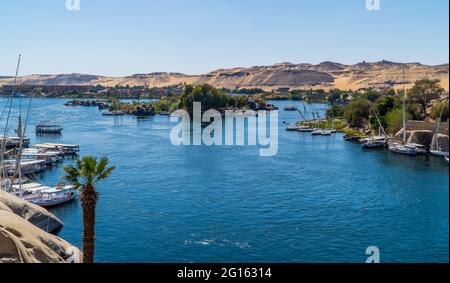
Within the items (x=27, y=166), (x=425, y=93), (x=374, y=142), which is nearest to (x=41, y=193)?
(x=27, y=166)

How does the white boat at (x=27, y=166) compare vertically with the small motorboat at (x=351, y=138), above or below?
below

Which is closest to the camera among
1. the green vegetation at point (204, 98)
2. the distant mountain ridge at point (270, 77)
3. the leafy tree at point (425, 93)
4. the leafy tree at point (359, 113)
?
the leafy tree at point (425, 93)

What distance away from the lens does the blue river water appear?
13.2 meters

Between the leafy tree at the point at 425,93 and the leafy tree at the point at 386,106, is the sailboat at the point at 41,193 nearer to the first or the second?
the leafy tree at the point at 425,93

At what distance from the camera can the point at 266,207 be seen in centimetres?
1719

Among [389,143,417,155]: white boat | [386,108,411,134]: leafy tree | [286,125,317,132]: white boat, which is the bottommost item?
[389,143,417,155]: white boat

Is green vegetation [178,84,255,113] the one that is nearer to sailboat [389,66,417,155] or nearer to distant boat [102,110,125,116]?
distant boat [102,110,125,116]

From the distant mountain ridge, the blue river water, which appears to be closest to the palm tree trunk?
the blue river water

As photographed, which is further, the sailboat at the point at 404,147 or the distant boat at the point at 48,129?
the distant boat at the point at 48,129

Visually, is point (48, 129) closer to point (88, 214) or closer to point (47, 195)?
point (47, 195)

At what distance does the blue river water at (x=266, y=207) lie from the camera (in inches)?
522

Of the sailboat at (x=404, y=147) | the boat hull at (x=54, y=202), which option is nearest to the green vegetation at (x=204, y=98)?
the sailboat at (x=404, y=147)
